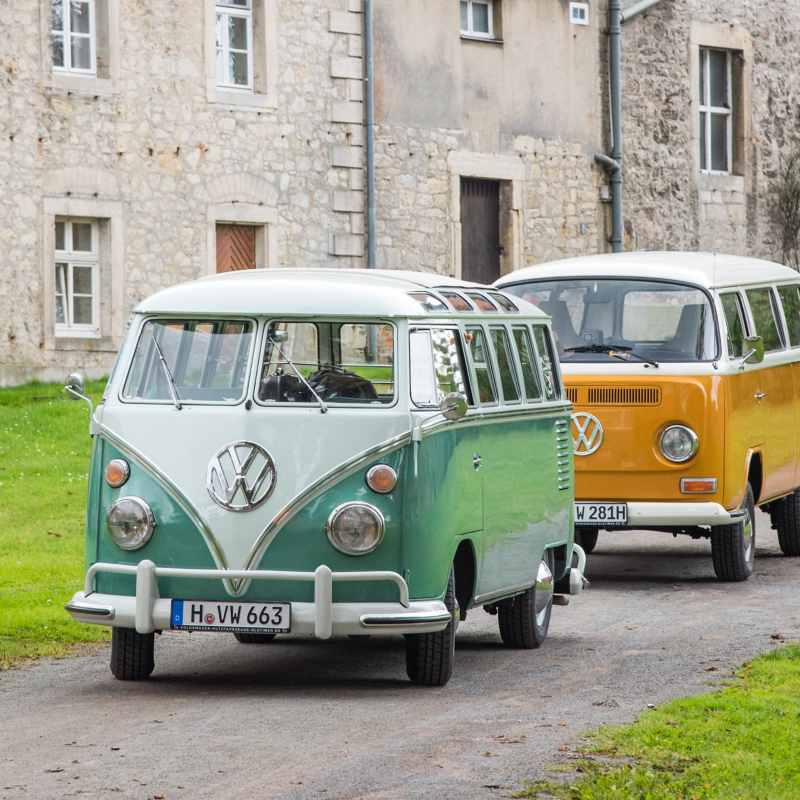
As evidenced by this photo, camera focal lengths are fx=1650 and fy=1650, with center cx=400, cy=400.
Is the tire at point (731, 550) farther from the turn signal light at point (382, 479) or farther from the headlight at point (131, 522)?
the headlight at point (131, 522)

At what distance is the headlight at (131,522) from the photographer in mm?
7871

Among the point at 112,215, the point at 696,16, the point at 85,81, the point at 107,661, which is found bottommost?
the point at 107,661

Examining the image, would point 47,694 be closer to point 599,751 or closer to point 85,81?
point 599,751

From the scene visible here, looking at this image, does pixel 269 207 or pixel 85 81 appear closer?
pixel 85 81

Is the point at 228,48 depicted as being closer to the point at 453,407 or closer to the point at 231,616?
the point at 453,407

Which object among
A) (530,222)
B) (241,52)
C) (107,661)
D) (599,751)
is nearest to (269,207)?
(241,52)

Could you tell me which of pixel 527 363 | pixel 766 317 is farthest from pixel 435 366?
pixel 766 317

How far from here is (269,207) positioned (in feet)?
80.0

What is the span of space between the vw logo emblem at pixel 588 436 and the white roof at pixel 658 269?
1200 millimetres

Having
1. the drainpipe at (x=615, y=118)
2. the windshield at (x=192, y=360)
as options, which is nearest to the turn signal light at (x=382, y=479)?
the windshield at (x=192, y=360)

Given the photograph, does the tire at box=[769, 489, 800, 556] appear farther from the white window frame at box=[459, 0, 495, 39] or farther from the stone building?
the white window frame at box=[459, 0, 495, 39]

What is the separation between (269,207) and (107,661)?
15.8 m

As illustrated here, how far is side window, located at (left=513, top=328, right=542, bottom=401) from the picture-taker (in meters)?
9.52

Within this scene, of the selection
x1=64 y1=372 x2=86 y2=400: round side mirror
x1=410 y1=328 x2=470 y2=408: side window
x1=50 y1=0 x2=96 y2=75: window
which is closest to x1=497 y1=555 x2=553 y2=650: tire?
x1=410 y1=328 x2=470 y2=408: side window
